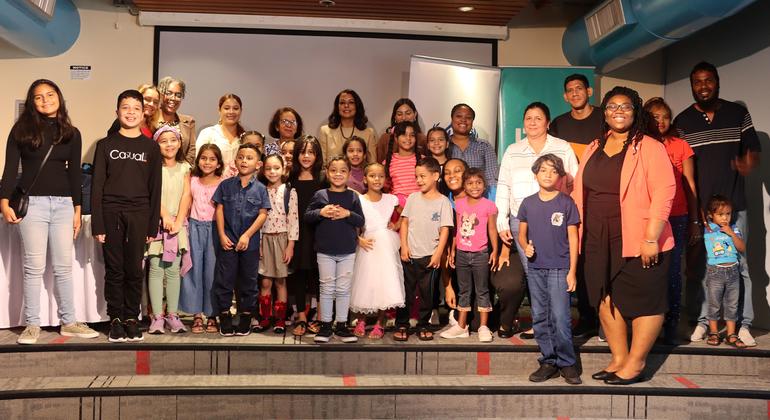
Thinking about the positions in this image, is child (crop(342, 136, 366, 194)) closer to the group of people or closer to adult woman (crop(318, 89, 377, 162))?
the group of people

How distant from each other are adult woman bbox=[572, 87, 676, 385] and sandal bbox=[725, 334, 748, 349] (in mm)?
891

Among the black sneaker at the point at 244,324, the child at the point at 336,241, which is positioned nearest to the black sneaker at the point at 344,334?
the child at the point at 336,241

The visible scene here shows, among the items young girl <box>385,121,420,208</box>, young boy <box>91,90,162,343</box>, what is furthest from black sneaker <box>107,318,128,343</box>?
young girl <box>385,121,420,208</box>

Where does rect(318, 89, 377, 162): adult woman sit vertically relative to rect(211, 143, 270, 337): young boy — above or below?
above

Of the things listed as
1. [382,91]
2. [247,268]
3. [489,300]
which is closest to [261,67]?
[382,91]

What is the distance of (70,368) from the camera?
3.89m

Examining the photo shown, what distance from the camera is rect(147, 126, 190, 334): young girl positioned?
4246 millimetres

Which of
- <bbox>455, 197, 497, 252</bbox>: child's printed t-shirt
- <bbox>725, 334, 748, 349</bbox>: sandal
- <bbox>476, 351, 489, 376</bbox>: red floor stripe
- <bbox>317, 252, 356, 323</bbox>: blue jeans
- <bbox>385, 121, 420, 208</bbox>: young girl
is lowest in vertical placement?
<bbox>476, 351, 489, 376</bbox>: red floor stripe

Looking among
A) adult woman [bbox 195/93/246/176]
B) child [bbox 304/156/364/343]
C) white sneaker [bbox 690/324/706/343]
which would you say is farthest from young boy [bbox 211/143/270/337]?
white sneaker [bbox 690/324/706/343]

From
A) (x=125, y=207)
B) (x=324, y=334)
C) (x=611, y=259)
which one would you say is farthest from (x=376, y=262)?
(x=125, y=207)

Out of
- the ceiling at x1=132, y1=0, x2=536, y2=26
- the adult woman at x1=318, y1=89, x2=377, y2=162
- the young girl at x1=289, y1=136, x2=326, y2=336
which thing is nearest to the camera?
the young girl at x1=289, y1=136, x2=326, y2=336

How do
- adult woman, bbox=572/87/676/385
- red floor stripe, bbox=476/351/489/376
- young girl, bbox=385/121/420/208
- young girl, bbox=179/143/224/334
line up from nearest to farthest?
adult woman, bbox=572/87/676/385 < red floor stripe, bbox=476/351/489/376 < young girl, bbox=179/143/224/334 < young girl, bbox=385/121/420/208

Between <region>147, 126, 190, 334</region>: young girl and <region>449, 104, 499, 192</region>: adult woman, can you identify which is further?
<region>449, 104, 499, 192</region>: adult woman

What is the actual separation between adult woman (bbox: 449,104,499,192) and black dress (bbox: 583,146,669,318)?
1.18m
